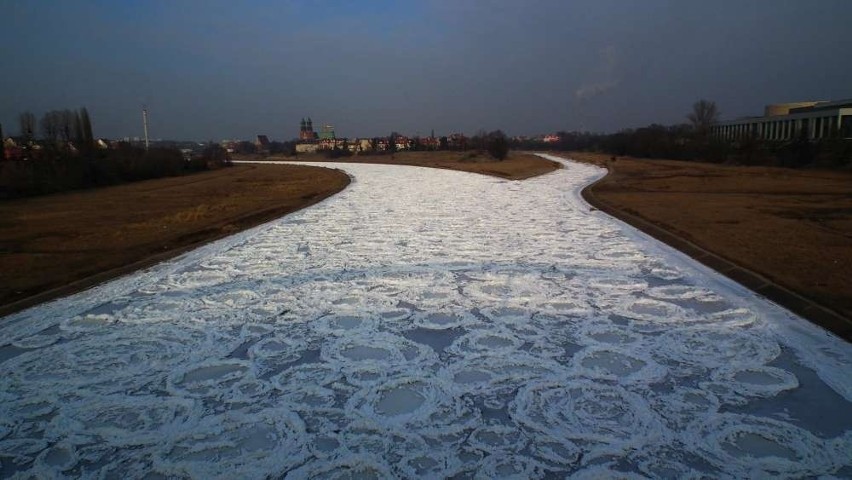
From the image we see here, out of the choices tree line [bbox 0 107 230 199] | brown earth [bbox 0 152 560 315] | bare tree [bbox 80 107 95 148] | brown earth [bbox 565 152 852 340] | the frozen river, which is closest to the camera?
the frozen river

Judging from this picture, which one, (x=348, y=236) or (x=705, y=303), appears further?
(x=348, y=236)

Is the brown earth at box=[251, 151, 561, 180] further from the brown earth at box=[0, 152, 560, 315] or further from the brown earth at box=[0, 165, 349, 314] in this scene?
the brown earth at box=[0, 165, 349, 314]

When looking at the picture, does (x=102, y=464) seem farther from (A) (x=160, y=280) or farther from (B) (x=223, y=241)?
(B) (x=223, y=241)

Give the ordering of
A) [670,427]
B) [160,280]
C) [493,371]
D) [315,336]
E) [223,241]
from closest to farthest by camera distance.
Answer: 1. [670,427]
2. [493,371]
3. [315,336]
4. [160,280]
5. [223,241]

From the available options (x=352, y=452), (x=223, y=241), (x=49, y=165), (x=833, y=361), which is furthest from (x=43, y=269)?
(x=49, y=165)

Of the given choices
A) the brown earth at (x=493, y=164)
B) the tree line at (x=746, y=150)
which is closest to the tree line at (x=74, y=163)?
the brown earth at (x=493, y=164)

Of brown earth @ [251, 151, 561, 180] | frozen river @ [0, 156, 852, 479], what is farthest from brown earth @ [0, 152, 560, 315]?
brown earth @ [251, 151, 561, 180]
